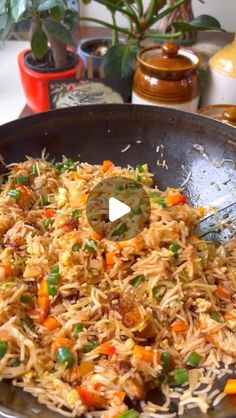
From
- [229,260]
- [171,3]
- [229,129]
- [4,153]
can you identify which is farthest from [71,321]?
[171,3]

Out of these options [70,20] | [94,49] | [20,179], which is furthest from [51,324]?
[94,49]

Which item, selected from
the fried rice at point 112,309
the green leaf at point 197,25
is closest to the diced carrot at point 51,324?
the fried rice at point 112,309

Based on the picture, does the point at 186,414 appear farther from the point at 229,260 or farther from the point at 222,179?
the point at 222,179

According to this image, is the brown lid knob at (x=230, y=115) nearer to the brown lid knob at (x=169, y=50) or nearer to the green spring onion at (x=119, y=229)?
the brown lid knob at (x=169, y=50)

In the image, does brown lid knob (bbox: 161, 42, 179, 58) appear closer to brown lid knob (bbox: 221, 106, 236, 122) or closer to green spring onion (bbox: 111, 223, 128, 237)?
brown lid knob (bbox: 221, 106, 236, 122)

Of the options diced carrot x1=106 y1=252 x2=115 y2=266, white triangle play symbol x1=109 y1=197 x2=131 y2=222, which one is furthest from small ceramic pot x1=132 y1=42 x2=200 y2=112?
diced carrot x1=106 y1=252 x2=115 y2=266

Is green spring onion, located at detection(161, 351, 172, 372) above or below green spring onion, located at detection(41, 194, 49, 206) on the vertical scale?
below

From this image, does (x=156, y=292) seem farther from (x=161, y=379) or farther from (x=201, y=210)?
(x=201, y=210)
